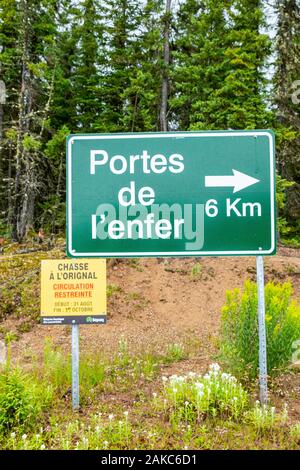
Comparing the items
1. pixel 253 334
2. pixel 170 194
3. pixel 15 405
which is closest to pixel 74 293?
pixel 15 405

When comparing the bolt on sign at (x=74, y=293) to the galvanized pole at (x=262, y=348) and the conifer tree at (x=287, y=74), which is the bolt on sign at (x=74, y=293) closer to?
the galvanized pole at (x=262, y=348)

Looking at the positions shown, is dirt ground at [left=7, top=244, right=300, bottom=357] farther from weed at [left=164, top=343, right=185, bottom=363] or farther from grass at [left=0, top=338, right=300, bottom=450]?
grass at [left=0, top=338, right=300, bottom=450]

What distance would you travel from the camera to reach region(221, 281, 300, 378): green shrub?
5.07m

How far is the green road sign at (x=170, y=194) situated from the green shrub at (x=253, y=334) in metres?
0.78

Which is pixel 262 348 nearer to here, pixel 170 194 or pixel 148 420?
pixel 148 420

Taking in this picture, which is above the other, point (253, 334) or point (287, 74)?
point (287, 74)

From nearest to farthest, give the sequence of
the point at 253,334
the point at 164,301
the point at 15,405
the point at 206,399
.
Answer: the point at 15,405 < the point at 206,399 < the point at 253,334 < the point at 164,301

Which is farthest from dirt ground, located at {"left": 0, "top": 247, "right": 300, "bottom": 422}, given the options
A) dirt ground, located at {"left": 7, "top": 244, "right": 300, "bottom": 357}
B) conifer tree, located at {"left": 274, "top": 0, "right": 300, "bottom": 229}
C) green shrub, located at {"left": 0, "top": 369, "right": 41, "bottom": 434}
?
conifer tree, located at {"left": 274, "top": 0, "right": 300, "bottom": 229}

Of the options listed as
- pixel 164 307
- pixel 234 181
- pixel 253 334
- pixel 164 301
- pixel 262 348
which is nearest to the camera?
pixel 262 348

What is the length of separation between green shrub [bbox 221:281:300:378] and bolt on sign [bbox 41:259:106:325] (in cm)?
142

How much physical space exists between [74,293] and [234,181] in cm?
208

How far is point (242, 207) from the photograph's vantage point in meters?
4.89

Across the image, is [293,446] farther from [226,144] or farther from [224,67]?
[224,67]

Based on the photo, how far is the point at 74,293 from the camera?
4941 millimetres
